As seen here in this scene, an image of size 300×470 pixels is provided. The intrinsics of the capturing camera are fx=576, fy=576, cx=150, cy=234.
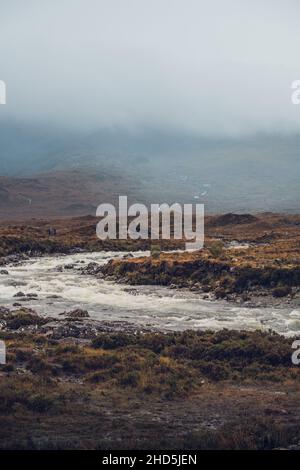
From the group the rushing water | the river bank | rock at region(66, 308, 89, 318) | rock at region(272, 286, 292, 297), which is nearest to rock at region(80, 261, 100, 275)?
the rushing water

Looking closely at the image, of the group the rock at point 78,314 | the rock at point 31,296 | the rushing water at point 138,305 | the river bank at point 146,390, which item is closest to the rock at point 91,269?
the rushing water at point 138,305

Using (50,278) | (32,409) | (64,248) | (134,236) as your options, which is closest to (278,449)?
(32,409)

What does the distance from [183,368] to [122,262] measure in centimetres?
3282

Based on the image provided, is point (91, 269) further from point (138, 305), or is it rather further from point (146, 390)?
point (146, 390)

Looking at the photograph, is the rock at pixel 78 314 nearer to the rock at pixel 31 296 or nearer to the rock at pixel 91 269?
the rock at pixel 31 296

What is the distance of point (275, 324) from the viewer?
3169 cm

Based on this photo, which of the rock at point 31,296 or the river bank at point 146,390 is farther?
the rock at point 31,296

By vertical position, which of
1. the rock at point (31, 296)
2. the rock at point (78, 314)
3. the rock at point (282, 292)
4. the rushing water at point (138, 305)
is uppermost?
the rock at point (282, 292)

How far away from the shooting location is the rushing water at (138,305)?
106 feet

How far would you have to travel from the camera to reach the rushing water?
106ft

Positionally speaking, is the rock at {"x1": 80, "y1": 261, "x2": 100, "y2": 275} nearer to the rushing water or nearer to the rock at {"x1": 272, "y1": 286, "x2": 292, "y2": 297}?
the rushing water

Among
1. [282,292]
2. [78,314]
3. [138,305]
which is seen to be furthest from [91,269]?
[78,314]

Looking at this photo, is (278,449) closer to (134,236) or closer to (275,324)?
(275,324)

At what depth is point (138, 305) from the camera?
1519 inches
